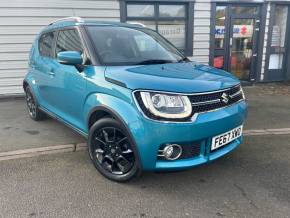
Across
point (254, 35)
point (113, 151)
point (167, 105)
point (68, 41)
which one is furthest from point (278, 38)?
point (113, 151)

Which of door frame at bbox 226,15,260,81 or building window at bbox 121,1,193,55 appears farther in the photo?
door frame at bbox 226,15,260,81

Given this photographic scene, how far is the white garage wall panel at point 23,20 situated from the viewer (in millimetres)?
7176

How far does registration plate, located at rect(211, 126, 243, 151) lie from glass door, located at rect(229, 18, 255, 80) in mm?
5895

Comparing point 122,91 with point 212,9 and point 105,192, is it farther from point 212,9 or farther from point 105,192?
point 212,9

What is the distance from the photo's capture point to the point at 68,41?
13.3 feet

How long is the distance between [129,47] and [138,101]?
1.23 meters

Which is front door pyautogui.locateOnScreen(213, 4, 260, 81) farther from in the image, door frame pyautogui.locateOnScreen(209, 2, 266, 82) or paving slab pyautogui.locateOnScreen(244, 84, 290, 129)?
paving slab pyautogui.locateOnScreen(244, 84, 290, 129)

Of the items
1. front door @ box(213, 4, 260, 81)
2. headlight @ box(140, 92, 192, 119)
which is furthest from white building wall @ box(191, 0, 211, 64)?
headlight @ box(140, 92, 192, 119)

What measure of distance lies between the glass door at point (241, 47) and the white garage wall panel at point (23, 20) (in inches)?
139

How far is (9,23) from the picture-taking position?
23.6 ft

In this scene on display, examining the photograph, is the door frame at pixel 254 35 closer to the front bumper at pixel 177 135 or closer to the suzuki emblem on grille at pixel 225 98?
the suzuki emblem on grille at pixel 225 98

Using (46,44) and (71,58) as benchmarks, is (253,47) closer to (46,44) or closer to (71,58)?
(46,44)

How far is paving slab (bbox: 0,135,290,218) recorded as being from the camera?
2766 millimetres

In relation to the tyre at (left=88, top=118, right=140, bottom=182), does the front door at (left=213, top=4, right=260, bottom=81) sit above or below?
above
